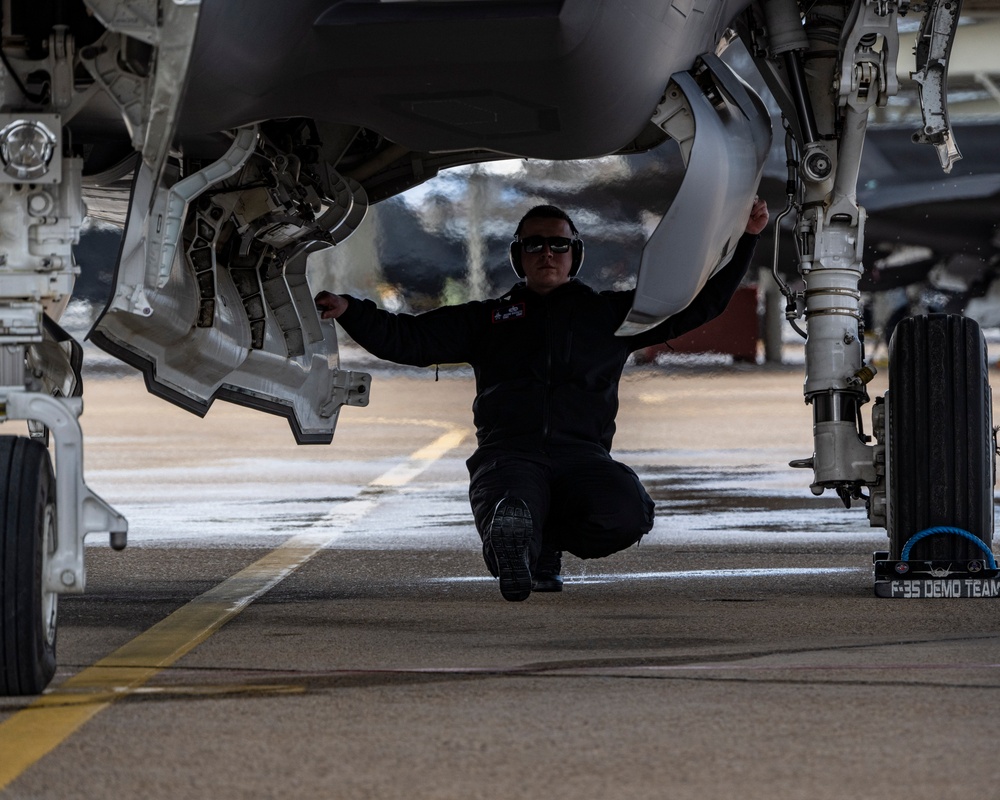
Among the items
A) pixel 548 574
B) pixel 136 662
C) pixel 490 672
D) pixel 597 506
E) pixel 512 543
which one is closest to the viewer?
pixel 490 672

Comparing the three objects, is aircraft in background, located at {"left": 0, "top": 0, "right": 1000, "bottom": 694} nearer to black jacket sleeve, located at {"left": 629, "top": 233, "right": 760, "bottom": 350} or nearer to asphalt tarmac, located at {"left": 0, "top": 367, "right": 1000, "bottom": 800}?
black jacket sleeve, located at {"left": 629, "top": 233, "right": 760, "bottom": 350}

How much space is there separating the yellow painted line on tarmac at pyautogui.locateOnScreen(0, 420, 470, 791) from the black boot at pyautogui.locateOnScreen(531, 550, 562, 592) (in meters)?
0.98

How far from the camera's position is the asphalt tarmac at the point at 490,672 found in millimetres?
3066

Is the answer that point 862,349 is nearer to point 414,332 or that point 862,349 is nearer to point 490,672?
point 414,332

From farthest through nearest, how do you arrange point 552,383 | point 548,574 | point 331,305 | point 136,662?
point 331,305 < point 548,574 < point 552,383 < point 136,662

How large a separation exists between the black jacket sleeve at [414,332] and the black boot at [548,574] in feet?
2.51

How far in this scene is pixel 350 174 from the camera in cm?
657

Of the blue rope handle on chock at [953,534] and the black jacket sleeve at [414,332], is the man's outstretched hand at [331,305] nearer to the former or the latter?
the black jacket sleeve at [414,332]

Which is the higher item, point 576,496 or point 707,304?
point 707,304

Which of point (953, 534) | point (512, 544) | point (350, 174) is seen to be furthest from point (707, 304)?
point (350, 174)

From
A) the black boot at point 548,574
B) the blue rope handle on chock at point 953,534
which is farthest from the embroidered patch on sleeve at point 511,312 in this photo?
the blue rope handle on chock at point 953,534

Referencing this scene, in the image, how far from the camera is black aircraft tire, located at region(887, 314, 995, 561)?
5910 mm

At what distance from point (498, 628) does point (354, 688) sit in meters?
1.21

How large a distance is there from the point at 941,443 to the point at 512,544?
1538mm
